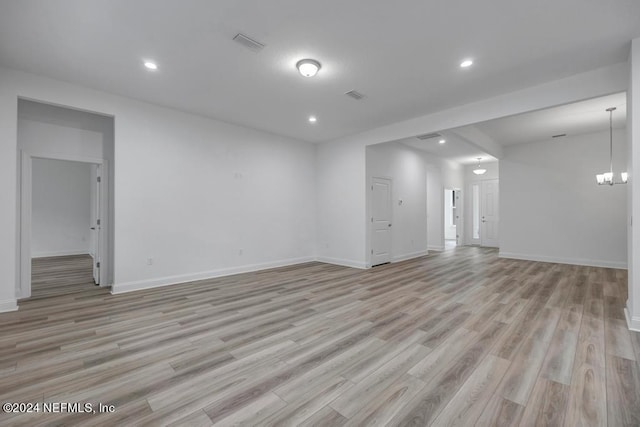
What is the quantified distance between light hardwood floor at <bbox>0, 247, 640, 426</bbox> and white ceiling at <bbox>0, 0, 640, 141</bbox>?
311 centimetres

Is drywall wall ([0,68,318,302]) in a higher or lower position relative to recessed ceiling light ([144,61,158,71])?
lower

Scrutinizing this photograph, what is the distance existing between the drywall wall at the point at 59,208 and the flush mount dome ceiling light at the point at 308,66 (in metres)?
8.66

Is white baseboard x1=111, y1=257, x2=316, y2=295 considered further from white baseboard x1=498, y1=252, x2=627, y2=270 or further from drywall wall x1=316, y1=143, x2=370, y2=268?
white baseboard x1=498, y1=252, x2=627, y2=270

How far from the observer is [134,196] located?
14.9 ft

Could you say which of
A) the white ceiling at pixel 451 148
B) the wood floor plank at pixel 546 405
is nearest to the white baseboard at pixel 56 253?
the white ceiling at pixel 451 148

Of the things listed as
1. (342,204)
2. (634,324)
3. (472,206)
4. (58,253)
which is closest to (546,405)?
(634,324)

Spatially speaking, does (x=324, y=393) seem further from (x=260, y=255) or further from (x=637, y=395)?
(x=260, y=255)

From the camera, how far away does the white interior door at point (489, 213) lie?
32.9 feet

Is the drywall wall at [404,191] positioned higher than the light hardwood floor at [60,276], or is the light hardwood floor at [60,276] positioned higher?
the drywall wall at [404,191]

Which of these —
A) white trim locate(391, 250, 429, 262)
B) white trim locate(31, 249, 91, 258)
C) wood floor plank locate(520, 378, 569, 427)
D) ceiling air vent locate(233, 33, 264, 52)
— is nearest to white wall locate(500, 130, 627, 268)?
white trim locate(391, 250, 429, 262)

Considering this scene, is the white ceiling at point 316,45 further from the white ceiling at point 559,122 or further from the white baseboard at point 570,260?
the white baseboard at point 570,260

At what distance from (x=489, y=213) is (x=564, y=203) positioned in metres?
3.23

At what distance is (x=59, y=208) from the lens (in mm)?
8273

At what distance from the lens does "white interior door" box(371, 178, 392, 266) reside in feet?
21.6
